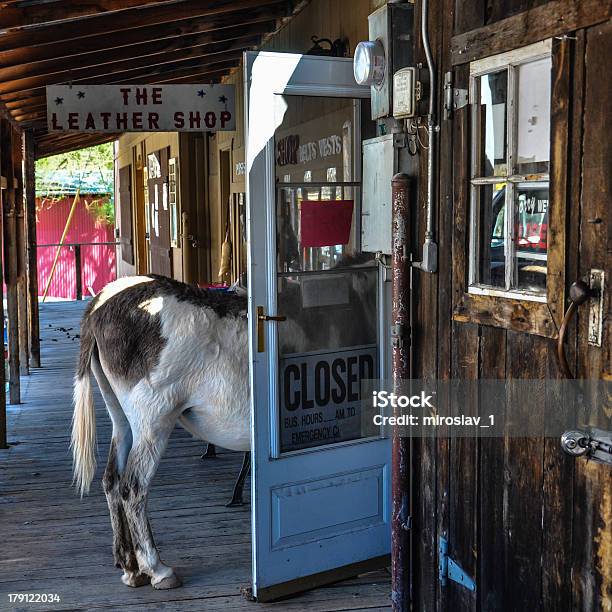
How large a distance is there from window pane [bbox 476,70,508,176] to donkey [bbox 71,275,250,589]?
70.1 inches

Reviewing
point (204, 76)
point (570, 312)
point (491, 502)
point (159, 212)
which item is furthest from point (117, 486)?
point (159, 212)

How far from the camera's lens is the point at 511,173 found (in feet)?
7.89

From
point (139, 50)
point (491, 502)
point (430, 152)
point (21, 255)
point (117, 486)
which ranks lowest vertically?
point (117, 486)

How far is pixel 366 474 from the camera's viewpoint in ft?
13.0

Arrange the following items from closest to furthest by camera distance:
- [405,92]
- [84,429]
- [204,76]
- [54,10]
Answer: [405,92]
[84,429]
[54,10]
[204,76]

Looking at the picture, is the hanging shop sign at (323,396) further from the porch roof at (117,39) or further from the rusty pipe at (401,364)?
the porch roof at (117,39)

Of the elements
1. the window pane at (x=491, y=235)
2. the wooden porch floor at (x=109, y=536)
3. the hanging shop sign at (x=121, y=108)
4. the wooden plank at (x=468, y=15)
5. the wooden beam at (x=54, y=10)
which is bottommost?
the wooden porch floor at (x=109, y=536)

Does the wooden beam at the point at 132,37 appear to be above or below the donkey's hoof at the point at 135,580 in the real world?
above

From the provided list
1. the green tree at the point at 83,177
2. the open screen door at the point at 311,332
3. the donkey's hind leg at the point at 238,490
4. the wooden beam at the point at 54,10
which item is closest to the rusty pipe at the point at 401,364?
the open screen door at the point at 311,332

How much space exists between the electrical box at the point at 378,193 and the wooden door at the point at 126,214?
47.1 ft

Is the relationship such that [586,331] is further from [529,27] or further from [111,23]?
[111,23]

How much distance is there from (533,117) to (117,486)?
108 inches

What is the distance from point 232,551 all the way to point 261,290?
151 cm

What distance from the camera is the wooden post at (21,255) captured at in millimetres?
8117
